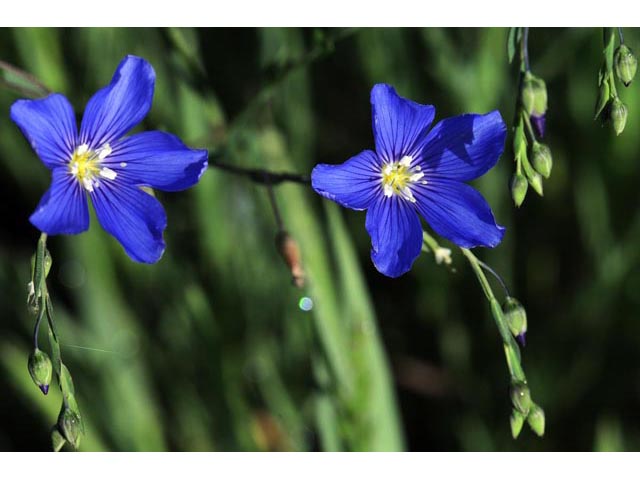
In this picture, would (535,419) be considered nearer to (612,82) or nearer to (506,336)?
(506,336)

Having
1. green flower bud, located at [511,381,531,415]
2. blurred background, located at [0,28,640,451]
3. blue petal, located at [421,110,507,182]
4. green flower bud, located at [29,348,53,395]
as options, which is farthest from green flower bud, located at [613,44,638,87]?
green flower bud, located at [29,348,53,395]

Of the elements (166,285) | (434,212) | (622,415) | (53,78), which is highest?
(53,78)

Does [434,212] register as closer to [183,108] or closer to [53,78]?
[183,108]

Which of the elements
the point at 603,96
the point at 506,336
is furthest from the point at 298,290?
the point at 603,96

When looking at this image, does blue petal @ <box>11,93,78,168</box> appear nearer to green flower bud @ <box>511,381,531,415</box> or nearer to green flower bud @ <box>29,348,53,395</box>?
green flower bud @ <box>29,348,53,395</box>
